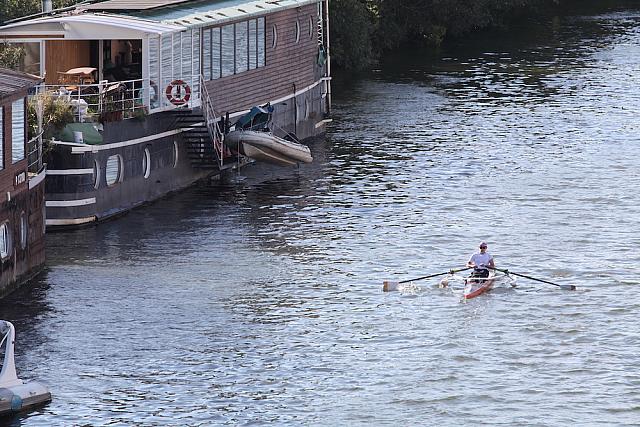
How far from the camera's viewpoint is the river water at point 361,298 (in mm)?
40156

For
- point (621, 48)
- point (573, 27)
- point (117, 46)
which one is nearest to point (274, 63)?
point (117, 46)

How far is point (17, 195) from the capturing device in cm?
4909

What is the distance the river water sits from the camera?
4016 cm

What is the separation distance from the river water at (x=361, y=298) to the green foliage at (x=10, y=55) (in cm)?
794

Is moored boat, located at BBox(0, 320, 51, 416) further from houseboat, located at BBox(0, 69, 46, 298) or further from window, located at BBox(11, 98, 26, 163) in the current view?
window, located at BBox(11, 98, 26, 163)

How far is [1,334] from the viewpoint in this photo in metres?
40.7

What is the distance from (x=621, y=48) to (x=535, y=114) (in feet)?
98.7

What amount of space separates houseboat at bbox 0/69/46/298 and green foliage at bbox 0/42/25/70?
1111cm

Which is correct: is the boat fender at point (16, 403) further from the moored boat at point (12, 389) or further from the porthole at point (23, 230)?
the porthole at point (23, 230)

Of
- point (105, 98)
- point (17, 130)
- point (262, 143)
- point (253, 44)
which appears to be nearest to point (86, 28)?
point (105, 98)

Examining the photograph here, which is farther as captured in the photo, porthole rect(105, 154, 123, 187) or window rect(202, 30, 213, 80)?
window rect(202, 30, 213, 80)

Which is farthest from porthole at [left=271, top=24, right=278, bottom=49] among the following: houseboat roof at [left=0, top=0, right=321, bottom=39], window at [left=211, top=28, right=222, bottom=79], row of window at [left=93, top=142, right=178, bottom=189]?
row of window at [left=93, top=142, right=178, bottom=189]

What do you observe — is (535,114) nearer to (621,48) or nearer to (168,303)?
(621,48)

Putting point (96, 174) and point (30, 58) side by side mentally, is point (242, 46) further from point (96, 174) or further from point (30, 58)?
point (96, 174)
